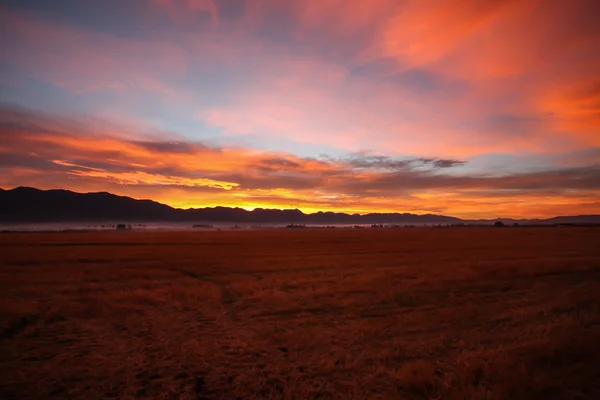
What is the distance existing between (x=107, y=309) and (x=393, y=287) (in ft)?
40.8

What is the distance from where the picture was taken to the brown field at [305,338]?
21.8 ft

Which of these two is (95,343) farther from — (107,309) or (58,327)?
(107,309)

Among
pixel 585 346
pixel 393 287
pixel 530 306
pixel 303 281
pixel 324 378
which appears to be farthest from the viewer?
pixel 303 281

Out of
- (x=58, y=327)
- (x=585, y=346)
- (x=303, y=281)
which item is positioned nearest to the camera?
(x=585, y=346)

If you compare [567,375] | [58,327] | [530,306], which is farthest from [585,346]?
[58,327]

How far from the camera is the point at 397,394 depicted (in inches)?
250

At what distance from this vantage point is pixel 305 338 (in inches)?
373

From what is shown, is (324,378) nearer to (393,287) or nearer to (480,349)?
(480,349)

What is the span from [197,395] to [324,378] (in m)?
2.63

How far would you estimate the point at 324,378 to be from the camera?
7090mm

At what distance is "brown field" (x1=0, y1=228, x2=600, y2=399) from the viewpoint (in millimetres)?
6633

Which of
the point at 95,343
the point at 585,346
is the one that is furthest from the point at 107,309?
the point at 585,346

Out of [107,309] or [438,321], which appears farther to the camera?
[107,309]

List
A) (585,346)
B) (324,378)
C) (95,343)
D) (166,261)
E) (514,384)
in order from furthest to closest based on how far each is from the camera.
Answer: (166,261) < (95,343) < (585,346) < (324,378) < (514,384)
